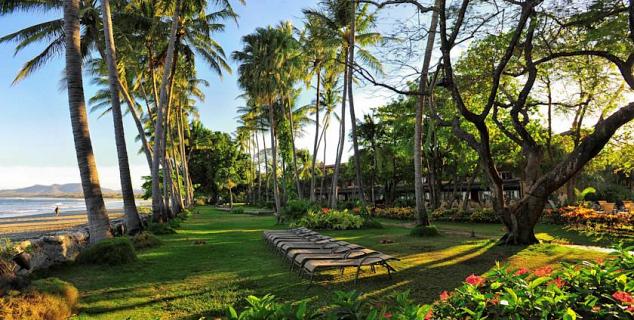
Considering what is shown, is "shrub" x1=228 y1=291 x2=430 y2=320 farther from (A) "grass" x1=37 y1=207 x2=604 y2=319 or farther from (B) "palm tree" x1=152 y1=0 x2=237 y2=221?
(B) "palm tree" x1=152 y1=0 x2=237 y2=221

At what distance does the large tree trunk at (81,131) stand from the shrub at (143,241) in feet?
6.46

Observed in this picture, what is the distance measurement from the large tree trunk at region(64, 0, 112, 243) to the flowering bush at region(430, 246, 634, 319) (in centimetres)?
877

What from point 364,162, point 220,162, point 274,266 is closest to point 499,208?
point 274,266

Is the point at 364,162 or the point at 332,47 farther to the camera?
the point at 364,162

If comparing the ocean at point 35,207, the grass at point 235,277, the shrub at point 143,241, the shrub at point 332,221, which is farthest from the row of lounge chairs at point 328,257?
the ocean at point 35,207

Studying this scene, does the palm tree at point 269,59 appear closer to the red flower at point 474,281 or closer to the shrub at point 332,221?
the shrub at point 332,221

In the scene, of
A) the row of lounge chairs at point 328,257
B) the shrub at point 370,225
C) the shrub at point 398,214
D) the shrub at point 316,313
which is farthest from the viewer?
the shrub at point 398,214

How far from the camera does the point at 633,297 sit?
3145 millimetres

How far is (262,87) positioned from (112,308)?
22003 millimetres

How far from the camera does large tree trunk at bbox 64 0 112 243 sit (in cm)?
959

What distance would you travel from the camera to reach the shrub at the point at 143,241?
39.2ft

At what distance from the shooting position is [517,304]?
10.4ft

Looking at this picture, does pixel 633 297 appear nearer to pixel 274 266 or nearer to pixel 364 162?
pixel 274 266

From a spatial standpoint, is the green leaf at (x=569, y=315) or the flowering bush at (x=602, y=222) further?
the flowering bush at (x=602, y=222)
